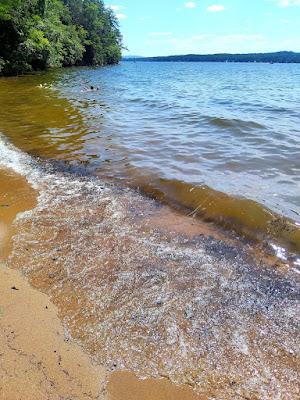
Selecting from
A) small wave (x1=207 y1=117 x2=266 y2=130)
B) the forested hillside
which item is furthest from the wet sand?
the forested hillside

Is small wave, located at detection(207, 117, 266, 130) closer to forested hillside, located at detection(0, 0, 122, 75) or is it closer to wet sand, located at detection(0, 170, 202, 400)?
wet sand, located at detection(0, 170, 202, 400)

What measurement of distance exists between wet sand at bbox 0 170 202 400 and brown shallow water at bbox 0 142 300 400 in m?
0.07

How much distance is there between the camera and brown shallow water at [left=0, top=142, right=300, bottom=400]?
111 inches

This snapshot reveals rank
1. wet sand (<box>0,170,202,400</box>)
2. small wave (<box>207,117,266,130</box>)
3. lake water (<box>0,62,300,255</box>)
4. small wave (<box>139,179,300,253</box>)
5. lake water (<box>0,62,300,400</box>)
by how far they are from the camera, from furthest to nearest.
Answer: small wave (<box>207,117,266,130</box>) < lake water (<box>0,62,300,255</box>) < small wave (<box>139,179,300,253</box>) < lake water (<box>0,62,300,400</box>) < wet sand (<box>0,170,202,400</box>)

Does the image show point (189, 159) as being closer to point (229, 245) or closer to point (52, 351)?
point (229, 245)

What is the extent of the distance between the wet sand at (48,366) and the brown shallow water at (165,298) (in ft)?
0.24

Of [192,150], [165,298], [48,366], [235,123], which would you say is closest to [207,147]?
[192,150]

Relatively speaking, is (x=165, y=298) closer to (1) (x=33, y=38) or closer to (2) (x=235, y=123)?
(2) (x=235, y=123)

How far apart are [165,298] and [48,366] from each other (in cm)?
131

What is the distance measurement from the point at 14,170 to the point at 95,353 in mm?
5304

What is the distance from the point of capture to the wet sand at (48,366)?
2.55 m

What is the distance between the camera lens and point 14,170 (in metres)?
7.30

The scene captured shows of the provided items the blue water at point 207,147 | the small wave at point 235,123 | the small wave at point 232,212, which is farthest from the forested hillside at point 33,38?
the small wave at point 232,212

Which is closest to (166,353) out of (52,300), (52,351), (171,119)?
(52,351)
